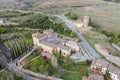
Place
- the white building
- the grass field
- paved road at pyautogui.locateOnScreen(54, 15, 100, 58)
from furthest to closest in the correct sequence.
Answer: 1. the grass field
2. paved road at pyautogui.locateOnScreen(54, 15, 100, 58)
3. the white building

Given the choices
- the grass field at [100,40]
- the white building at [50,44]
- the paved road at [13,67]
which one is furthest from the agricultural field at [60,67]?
the grass field at [100,40]

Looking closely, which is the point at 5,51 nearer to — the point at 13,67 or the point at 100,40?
the point at 13,67

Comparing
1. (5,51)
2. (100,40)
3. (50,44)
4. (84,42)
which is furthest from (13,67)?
(100,40)

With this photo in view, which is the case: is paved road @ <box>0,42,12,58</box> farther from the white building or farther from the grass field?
the grass field

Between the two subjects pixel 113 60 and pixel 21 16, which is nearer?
pixel 113 60

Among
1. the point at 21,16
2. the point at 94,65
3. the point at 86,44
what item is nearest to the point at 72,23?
the point at 86,44

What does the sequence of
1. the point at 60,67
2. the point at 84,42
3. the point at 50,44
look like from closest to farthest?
the point at 60,67 → the point at 50,44 → the point at 84,42

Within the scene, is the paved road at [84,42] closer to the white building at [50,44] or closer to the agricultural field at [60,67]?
the agricultural field at [60,67]

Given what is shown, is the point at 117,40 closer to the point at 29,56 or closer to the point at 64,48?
the point at 64,48

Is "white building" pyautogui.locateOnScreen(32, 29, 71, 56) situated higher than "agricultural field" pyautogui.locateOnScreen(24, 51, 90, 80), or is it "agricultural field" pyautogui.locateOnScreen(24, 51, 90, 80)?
"white building" pyautogui.locateOnScreen(32, 29, 71, 56)

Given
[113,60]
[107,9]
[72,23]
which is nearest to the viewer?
[113,60]

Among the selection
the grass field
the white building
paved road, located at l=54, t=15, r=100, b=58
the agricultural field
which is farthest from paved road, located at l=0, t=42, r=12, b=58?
the grass field
